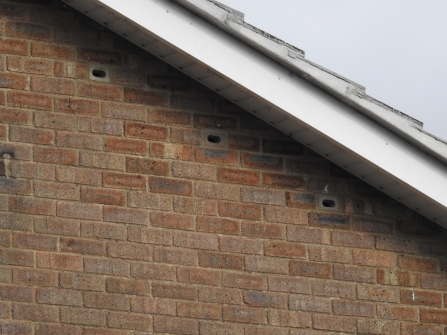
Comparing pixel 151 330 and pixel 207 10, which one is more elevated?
pixel 207 10

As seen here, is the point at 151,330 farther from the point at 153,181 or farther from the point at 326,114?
the point at 326,114

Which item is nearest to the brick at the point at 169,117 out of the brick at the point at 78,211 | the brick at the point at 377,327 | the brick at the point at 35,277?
the brick at the point at 78,211

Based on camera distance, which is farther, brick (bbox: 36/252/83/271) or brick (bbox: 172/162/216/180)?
brick (bbox: 172/162/216/180)

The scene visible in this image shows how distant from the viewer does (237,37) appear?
804 centimetres

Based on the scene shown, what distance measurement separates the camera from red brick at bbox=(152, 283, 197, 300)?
8328 millimetres

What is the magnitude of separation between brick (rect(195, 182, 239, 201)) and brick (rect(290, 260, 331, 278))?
1.74 feet

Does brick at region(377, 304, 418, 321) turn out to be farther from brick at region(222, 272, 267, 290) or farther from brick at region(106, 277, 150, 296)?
brick at region(106, 277, 150, 296)

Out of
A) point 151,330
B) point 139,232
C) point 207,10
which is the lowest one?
point 151,330

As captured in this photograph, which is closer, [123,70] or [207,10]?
[207,10]

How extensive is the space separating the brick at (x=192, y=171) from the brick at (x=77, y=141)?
0.47 m

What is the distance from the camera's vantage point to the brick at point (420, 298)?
8.57 meters

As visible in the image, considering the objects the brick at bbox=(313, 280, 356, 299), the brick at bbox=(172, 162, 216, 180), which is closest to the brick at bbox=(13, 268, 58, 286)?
the brick at bbox=(172, 162, 216, 180)

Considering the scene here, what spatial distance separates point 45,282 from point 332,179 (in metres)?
1.81

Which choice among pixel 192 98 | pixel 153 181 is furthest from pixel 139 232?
pixel 192 98
